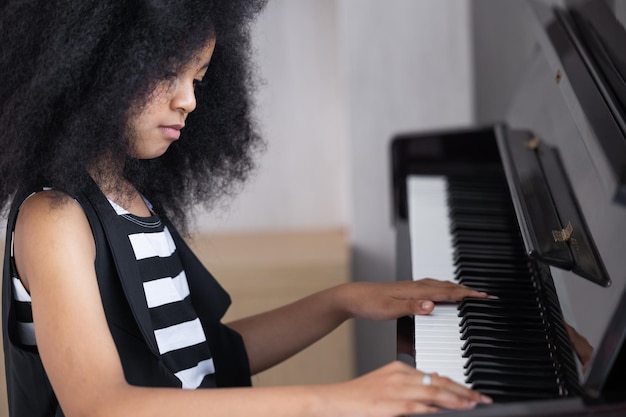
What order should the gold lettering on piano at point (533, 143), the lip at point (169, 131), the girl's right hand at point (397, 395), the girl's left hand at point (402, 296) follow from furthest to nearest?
1. the gold lettering on piano at point (533, 143)
2. the girl's left hand at point (402, 296)
3. the lip at point (169, 131)
4. the girl's right hand at point (397, 395)

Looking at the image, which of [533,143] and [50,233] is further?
[533,143]

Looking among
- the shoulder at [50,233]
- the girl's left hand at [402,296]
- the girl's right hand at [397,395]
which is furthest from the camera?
the girl's left hand at [402,296]

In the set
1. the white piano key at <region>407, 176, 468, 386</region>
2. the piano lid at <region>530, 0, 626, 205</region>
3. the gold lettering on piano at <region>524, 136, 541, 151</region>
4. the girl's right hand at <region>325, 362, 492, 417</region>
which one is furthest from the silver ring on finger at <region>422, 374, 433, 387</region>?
the gold lettering on piano at <region>524, 136, 541, 151</region>

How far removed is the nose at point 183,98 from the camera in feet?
3.87

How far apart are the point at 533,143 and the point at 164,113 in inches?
34.1

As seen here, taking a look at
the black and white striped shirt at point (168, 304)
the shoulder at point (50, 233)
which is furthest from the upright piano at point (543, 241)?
the shoulder at point (50, 233)

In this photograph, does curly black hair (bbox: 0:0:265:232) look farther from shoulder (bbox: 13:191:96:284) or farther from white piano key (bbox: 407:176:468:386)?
white piano key (bbox: 407:176:468:386)

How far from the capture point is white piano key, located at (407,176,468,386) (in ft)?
3.70

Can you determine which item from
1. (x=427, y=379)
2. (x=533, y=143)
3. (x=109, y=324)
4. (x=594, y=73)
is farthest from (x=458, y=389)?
(x=533, y=143)

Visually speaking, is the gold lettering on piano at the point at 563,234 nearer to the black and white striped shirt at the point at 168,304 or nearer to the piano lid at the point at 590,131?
the piano lid at the point at 590,131

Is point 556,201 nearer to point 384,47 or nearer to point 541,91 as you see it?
point 541,91

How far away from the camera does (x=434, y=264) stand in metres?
1.57

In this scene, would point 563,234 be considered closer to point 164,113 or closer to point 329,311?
point 329,311

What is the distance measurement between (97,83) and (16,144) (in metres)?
0.12
